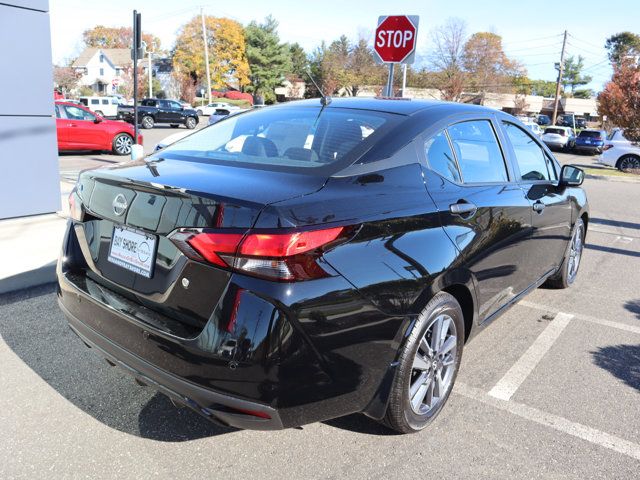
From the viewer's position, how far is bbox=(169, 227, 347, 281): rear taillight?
2.02m

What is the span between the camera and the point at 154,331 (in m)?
2.22

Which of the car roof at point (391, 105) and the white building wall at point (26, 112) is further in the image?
the white building wall at point (26, 112)

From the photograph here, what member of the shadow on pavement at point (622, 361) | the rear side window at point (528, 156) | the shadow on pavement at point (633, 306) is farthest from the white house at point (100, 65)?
the shadow on pavement at point (622, 361)

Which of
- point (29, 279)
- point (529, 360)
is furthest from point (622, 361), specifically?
point (29, 279)

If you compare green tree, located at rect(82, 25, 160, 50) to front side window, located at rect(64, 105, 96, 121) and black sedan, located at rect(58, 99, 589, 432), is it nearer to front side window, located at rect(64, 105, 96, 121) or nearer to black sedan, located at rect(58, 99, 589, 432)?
front side window, located at rect(64, 105, 96, 121)

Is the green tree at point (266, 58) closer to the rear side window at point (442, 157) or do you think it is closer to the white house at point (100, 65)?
the white house at point (100, 65)

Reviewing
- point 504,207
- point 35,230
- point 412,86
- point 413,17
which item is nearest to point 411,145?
point 504,207

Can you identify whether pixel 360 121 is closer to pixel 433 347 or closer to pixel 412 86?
pixel 433 347

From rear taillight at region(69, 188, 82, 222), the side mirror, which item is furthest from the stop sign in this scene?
rear taillight at region(69, 188, 82, 222)

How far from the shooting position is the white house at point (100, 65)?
8156cm

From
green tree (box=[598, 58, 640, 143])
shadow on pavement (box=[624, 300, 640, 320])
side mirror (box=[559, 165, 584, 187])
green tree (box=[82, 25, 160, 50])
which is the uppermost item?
green tree (box=[82, 25, 160, 50])

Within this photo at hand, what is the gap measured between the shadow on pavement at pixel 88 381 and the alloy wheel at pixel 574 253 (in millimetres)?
3949

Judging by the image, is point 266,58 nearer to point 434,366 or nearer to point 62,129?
point 62,129

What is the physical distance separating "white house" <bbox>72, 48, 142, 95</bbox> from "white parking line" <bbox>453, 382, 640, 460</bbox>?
8770cm
